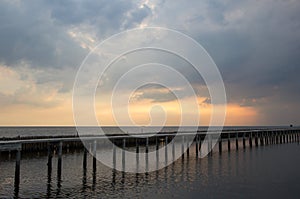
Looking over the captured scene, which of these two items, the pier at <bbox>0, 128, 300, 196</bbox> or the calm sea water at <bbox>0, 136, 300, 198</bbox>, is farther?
the pier at <bbox>0, 128, 300, 196</bbox>

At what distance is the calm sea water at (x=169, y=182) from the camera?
19.5m

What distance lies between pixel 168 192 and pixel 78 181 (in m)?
7.61

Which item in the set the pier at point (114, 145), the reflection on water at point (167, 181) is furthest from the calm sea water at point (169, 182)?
the pier at point (114, 145)

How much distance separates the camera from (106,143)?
60.1 metres

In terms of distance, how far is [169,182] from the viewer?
22.8 m

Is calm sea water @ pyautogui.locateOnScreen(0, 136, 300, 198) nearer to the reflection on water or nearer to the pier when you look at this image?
the reflection on water

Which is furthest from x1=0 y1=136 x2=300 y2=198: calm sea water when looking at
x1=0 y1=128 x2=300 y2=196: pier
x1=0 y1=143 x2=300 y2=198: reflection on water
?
x1=0 y1=128 x2=300 y2=196: pier

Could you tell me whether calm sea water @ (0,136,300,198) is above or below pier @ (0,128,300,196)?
below

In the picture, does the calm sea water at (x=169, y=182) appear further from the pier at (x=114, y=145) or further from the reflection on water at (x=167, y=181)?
the pier at (x=114, y=145)

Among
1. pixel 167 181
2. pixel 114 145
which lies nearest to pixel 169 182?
pixel 167 181

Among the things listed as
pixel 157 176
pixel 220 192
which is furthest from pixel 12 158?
pixel 220 192

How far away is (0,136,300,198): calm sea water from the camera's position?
1945 centimetres

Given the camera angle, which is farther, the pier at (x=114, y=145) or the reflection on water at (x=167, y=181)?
the pier at (x=114, y=145)

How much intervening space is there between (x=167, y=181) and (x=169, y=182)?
383 mm
